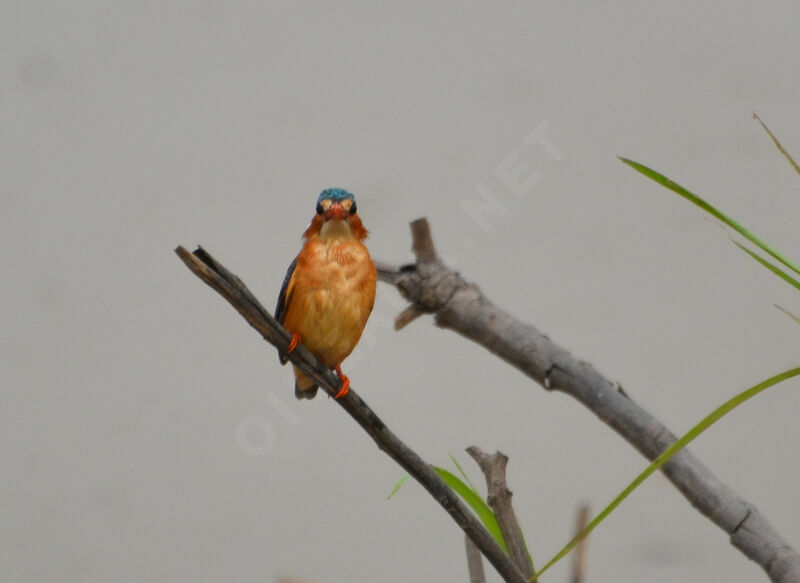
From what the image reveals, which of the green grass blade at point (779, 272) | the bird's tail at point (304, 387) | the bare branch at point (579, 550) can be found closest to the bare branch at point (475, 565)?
the bare branch at point (579, 550)

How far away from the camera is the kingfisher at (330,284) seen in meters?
0.83

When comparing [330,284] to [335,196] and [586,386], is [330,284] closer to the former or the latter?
[335,196]

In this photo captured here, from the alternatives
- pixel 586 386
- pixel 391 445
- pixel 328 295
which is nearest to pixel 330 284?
pixel 328 295

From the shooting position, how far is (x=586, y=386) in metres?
0.96

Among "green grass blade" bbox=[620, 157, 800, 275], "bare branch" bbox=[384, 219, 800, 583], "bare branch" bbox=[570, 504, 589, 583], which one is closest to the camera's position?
"green grass blade" bbox=[620, 157, 800, 275]

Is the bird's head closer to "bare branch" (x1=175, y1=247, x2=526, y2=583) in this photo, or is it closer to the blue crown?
the blue crown

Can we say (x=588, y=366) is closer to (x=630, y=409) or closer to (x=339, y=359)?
(x=630, y=409)

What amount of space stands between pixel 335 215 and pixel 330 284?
0.21ft

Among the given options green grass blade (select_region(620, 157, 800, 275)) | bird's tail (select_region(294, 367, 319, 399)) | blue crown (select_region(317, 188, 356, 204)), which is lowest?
green grass blade (select_region(620, 157, 800, 275))

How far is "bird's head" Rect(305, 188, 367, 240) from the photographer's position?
822mm

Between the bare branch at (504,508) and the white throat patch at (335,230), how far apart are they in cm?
24

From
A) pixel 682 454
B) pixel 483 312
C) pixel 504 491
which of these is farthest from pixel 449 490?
pixel 483 312

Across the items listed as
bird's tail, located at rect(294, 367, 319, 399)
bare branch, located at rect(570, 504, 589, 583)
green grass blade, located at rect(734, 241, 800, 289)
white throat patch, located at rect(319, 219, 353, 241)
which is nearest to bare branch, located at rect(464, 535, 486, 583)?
bare branch, located at rect(570, 504, 589, 583)

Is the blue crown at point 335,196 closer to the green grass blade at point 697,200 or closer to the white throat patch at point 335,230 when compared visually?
the white throat patch at point 335,230
